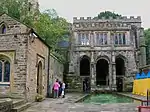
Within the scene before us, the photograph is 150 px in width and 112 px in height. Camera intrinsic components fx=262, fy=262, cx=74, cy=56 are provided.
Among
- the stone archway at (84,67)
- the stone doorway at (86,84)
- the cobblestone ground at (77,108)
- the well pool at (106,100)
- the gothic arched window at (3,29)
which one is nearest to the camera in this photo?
the cobblestone ground at (77,108)

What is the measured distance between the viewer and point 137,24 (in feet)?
163

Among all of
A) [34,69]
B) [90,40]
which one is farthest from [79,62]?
[34,69]

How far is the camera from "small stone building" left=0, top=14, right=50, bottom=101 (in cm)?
1497

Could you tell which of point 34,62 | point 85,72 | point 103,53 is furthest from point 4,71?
point 85,72

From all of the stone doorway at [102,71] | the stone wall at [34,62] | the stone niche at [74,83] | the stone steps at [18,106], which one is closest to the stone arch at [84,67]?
the stone doorway at [102,71]

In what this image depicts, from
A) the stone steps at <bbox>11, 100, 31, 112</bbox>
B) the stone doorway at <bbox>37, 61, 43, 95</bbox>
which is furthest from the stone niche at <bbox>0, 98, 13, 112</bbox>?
the stone doorway at <bbox>37, 61, 43, 95</bbox>

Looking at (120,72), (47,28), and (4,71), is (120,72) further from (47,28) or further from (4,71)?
(4,71)

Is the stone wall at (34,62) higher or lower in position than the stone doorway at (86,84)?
higher

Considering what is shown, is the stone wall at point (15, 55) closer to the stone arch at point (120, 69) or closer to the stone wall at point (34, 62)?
the stone wall at point (34, 62)

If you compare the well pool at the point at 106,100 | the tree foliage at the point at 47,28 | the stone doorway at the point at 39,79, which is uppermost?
the tree foliage at the point at 47,28

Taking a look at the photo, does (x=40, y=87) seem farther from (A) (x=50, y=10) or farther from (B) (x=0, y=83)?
(A) (x=50, y=10)

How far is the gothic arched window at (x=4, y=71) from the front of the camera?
15542 millimetres

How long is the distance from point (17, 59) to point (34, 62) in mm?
1693

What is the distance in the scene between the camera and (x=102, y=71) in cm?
4350
